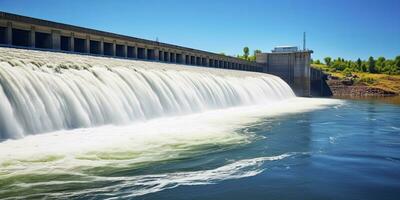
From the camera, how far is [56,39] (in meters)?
27.6

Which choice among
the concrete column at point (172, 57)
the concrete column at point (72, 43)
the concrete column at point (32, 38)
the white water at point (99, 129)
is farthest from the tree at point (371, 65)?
the concrete column at point (32, 38)

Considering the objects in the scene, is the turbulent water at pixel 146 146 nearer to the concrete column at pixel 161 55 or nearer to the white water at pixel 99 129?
the white water at pixel 99 129

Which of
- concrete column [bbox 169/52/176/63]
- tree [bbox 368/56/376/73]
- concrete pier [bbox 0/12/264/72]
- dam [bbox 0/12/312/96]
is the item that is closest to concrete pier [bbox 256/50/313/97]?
dam [bbox 0/12/312/96]

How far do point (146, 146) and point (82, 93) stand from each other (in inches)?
192

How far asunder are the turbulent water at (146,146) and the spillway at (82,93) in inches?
2.0

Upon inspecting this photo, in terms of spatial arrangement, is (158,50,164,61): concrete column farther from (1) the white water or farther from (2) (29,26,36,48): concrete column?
(2) (29,26,36,48): concrete column

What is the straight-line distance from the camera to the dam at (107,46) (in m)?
25.3

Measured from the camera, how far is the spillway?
13.8m

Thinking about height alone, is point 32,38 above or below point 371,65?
below

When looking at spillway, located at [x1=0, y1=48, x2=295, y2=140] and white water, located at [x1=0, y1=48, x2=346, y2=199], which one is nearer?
white water, located at [x1=0, y1=48, x2=346, y2=199]

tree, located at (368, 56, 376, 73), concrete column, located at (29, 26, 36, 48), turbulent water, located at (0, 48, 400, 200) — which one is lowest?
turbulent water, located at (0, 48, 400, 200)

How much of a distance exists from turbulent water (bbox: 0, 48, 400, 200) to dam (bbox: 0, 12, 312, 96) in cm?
674

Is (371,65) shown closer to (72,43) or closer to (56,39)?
(72,43)

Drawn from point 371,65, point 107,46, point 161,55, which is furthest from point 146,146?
point 371,65
